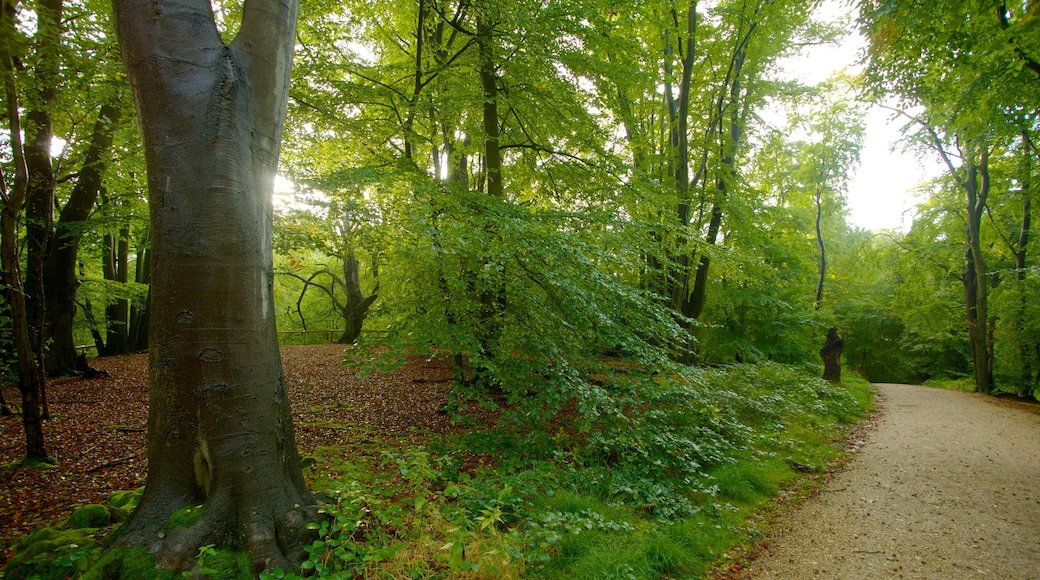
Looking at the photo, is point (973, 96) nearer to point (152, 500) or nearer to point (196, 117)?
point (196, 117)

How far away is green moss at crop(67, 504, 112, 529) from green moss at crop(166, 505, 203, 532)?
891 mm

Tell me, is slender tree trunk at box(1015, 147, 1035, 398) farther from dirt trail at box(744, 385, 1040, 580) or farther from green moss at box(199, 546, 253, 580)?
green moss at box(199, 546, 253, 580)

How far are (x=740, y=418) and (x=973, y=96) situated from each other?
5.13 meters

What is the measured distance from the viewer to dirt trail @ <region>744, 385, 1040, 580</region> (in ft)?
11.1

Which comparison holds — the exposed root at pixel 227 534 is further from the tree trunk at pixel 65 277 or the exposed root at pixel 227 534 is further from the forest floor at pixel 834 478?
the tree trunk at pixel 65 277

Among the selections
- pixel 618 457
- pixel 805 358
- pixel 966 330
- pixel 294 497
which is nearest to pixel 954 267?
pixel 966 330

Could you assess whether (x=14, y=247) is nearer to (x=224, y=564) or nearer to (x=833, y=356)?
(x=224, y=564)

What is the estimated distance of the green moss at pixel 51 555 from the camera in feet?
7.33

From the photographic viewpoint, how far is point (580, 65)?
6.14m

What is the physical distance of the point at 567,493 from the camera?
147 inches

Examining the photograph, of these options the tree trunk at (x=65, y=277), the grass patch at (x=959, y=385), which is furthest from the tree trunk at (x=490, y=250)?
the grass patch at (x=959, y=385)

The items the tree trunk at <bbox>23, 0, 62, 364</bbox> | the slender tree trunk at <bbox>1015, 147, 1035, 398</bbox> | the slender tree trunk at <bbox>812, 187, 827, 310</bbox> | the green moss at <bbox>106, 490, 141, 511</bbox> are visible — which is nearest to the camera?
the green moss at <bbox>106, 490, 141, 511</bbox>

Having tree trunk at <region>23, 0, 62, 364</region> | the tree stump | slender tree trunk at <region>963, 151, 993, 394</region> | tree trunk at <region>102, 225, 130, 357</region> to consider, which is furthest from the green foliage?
slender tree trunk at <region>963, 151, 993, 394</region>

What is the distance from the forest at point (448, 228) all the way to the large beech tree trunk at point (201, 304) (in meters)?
0.01
